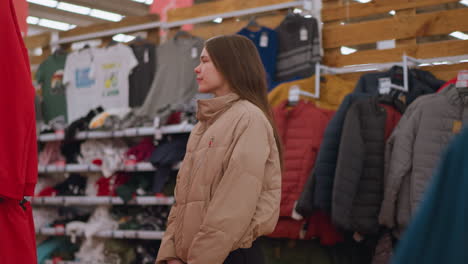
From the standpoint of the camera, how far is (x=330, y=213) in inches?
160

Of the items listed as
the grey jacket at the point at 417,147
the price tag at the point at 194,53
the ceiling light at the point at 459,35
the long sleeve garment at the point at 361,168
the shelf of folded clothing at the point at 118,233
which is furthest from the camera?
the price tag at the point at 194,53

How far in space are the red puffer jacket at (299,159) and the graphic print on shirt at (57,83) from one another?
288 centimetres

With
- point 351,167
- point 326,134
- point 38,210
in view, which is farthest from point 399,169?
point 38,210

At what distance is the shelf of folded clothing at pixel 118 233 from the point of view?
16.7ft

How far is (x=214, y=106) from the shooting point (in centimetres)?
221

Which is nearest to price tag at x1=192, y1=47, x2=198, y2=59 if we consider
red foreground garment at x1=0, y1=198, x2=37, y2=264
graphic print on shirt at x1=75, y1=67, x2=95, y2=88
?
graphic print on shirt at x1=75, y1=67, x2=95, y2=88

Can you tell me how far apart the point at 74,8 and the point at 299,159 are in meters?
4.12

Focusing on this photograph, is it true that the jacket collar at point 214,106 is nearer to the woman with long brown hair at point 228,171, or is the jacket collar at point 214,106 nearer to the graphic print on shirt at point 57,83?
the woman with long brown hair at point 228,171

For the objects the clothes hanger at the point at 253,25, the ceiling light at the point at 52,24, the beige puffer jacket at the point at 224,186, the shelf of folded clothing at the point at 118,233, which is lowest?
the shelf of folded clothing at the point at 118,233

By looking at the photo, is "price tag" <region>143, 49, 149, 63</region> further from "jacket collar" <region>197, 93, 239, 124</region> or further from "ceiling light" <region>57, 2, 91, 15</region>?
"jacket collar" <region>197, 93, 239, 124</region>

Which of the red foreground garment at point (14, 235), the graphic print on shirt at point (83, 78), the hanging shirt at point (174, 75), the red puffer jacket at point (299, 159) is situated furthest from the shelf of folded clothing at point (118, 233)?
the red foreground garment at point (14, 235)

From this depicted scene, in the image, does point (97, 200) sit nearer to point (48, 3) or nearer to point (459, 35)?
point (48, 3)

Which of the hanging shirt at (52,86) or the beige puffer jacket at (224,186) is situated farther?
the hanging shirt at (52,86)

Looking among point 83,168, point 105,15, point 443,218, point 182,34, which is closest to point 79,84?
point 105,15
